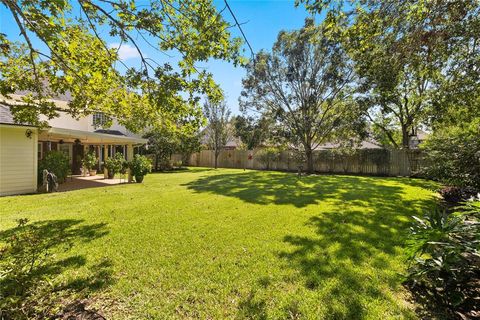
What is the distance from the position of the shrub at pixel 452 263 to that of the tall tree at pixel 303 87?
14577mm

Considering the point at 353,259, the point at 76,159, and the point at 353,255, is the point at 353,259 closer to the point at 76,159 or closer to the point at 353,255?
the point at 353,255

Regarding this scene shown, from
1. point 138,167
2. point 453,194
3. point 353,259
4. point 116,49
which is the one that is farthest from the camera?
point 138,167

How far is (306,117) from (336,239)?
45.3ft

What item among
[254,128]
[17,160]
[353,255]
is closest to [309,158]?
[254,128]

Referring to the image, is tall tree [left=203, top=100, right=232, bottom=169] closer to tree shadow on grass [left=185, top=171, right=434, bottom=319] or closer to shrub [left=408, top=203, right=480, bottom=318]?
tree shadow on grass [left=185, top=171, right=434, bottom=319]

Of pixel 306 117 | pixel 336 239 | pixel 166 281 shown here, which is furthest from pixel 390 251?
pixel 306 117

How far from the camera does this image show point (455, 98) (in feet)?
25.8

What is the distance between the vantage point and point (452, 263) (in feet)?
8.38

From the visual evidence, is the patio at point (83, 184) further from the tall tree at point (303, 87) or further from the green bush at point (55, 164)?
the tall tree at point (303, 87)

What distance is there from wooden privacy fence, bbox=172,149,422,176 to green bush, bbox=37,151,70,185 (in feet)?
49.4

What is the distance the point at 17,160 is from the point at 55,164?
6.80ft

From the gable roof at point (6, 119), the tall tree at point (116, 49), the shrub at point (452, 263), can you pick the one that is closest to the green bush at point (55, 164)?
the gable roof at point (6, 119)

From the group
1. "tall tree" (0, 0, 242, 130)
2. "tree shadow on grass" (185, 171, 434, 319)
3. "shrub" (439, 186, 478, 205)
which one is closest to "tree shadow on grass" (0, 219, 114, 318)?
"tree shadow on grass" (185, 171, 434, 319)

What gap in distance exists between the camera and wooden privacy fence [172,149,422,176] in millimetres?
16156
